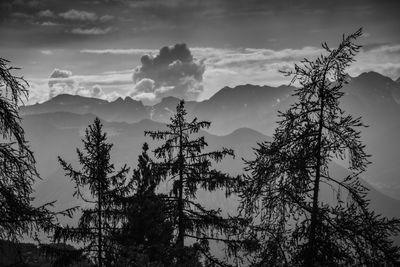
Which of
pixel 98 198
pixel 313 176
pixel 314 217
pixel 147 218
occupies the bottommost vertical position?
pixel 147 218

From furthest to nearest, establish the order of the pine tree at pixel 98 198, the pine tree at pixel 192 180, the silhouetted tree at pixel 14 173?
the pine tree at pixel 192 180 → the pine tree at pixel 98 198 → the silhouetted tree at pixel 14 173

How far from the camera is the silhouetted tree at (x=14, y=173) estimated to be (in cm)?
756

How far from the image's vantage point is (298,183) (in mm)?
9219

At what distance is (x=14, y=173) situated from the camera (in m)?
8.04

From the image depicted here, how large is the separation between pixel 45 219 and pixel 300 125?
314 inches

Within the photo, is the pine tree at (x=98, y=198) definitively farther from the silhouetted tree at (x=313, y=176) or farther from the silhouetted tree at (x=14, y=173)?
the silhouetted tree at (x=313, y=176)

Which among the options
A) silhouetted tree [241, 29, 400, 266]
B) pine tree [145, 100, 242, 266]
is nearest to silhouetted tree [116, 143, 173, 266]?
pine tree [145, 100, 242, 266]

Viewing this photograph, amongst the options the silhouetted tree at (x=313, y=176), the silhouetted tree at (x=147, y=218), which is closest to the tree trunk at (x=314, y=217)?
the silhouetted tree at (x=313, y=176)

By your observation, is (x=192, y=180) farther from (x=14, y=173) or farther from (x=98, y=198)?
(x=14, y=173)

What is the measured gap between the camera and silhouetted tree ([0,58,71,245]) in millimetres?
7559

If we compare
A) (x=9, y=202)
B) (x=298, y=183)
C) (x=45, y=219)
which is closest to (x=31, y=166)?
(x=9, y=202)

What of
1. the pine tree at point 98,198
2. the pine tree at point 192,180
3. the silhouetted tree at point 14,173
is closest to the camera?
the silhouetted tree at point 14,173

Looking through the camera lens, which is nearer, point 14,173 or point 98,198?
point 14,173

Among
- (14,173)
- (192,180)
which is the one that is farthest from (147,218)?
(14,173)
